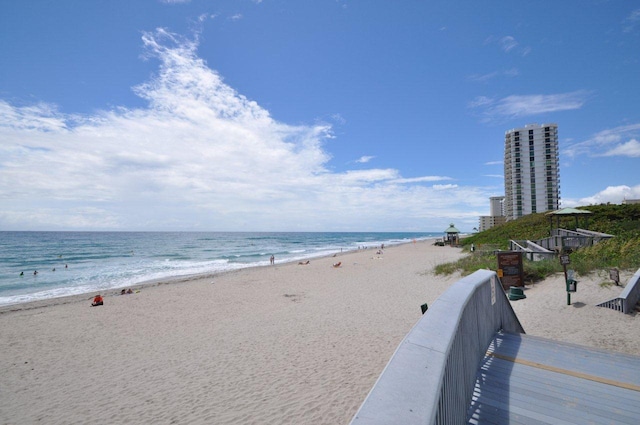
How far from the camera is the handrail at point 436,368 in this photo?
1.24 metres

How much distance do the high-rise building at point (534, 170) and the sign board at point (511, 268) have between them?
235 feet

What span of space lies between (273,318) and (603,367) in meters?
9.44

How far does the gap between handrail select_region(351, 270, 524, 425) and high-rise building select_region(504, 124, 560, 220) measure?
266 feet

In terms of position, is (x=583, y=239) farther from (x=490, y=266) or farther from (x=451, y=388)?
(x=451, y=388)

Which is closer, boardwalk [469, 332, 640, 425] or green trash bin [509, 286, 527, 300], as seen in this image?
boardwalk [469, 332, 640, 425]

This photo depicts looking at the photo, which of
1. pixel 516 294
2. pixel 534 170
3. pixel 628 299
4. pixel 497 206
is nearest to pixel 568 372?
pixel 628 299

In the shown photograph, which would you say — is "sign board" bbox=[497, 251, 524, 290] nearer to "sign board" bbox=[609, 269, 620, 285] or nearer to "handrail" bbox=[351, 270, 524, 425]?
"sign board" bbox=[609, 269, 620, 285]

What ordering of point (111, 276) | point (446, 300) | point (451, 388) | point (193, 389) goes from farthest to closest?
point (111, 276) < point (193, 389) < point (446, 300) < point (451, 388)

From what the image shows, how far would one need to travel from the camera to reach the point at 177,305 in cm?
1486

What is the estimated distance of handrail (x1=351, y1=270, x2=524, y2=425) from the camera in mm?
1244

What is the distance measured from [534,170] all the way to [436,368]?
8922cm

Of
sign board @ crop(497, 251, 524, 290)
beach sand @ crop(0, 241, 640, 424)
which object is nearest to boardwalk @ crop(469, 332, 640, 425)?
beach sand @ crop(0, 241, 640, 424)

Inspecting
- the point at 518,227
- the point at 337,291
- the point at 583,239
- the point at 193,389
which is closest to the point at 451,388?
the point at 193,389

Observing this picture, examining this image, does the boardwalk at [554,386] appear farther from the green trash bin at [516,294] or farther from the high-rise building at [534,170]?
the high-rise building at [534,170]
